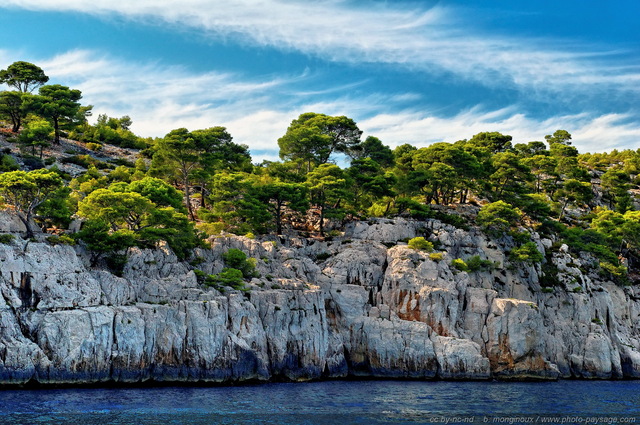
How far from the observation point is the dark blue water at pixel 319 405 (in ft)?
137

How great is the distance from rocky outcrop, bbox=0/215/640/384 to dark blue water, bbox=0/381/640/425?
12.2 feet

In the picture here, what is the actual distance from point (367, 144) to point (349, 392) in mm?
64059

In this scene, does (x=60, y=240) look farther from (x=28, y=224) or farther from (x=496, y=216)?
(x=496, y=216)

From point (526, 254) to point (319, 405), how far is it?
151ft

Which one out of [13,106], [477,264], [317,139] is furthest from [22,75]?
[477,264]

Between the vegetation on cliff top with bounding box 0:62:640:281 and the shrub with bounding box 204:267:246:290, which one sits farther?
the vegetation on cliff top with bounding box 0:62:640:281

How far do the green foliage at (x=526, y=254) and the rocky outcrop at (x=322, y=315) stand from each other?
147 centimetres

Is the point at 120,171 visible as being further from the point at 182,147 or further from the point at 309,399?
the point at 309,399

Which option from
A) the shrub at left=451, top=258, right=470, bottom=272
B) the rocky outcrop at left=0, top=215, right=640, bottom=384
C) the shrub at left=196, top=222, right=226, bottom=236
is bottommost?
the rocky outcrop at left=0, top=215, right=640, bottom=384

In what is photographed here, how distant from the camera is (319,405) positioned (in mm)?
48875

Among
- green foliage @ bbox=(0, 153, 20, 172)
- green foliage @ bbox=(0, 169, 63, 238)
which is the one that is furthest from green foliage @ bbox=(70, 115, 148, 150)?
green foliage @ bbox=(0, 169, 63, 238)

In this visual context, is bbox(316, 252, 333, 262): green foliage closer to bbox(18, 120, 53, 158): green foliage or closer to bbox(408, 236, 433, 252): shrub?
bbox(408, 236, 433, 252): shrub

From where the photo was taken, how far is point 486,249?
86625mm

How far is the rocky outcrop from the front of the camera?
5284cm
